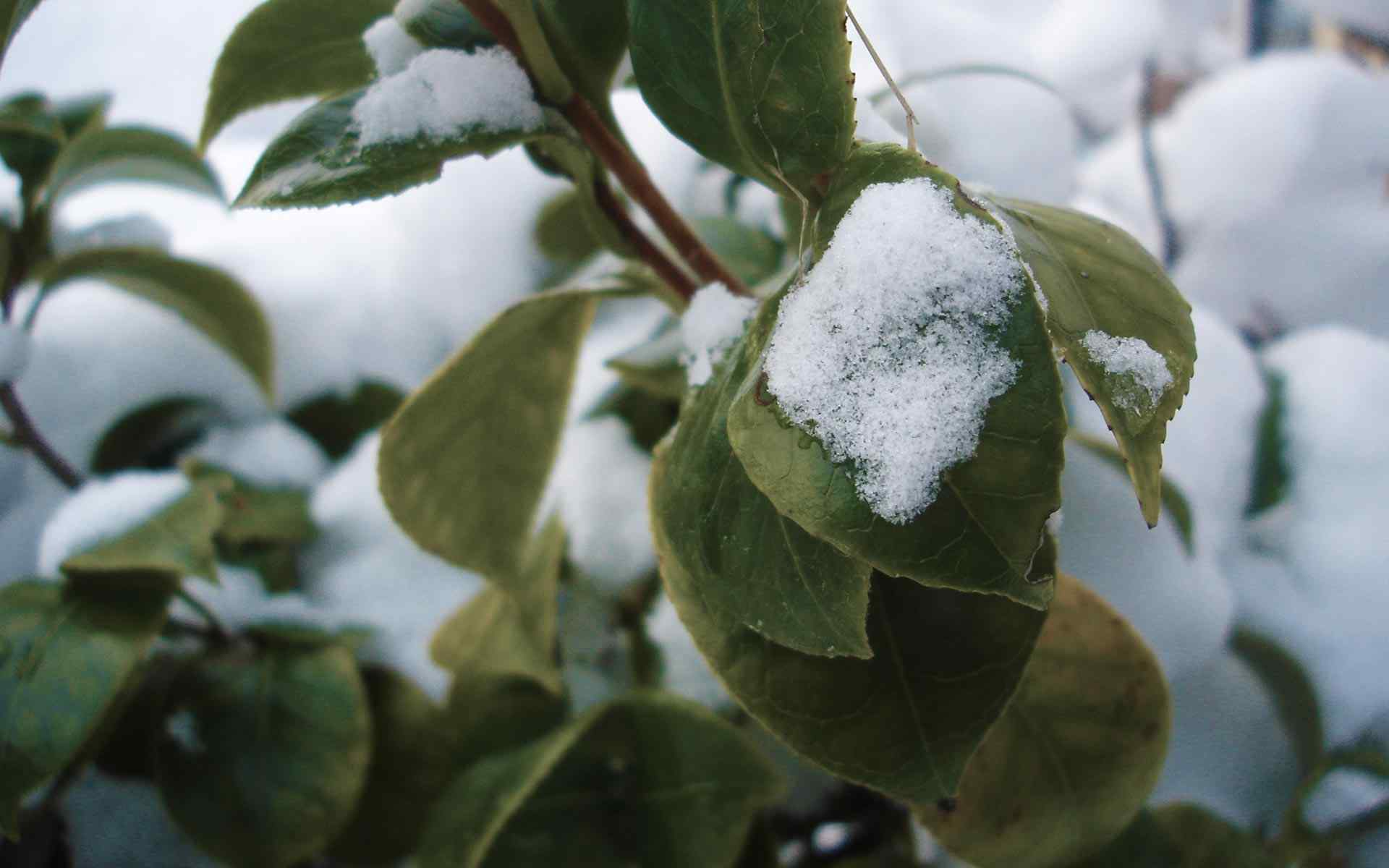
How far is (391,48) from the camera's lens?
334 millimetres

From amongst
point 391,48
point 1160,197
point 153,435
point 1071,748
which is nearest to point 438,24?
point 391,48

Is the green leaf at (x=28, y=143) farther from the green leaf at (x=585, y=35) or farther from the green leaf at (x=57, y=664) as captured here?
the green leaf at (x=585, y=35)

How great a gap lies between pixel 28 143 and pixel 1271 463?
857mm

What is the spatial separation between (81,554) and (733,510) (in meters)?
0.38

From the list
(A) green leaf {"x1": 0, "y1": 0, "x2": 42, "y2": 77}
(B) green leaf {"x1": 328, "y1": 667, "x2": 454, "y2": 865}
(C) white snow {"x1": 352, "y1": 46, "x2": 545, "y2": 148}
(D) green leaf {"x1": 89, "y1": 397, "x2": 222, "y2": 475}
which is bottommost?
(B) green leaf {"x1": 328, "y1": 667, "x2": 454, "y2": 865}

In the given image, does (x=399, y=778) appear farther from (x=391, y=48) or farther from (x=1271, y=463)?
(x=1271, y=463)

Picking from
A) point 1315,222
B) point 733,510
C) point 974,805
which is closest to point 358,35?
point 733,510

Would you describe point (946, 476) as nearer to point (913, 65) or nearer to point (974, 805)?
point (974, 805)

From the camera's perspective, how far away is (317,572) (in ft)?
2.14

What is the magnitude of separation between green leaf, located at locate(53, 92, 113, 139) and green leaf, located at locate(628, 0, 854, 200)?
51 cm

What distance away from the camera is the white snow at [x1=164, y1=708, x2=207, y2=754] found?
0.52 m

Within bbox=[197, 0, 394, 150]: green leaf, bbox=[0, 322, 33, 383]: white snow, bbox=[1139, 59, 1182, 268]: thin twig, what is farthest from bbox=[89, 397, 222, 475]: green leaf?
bbox=[1139, 59, 1182, 268]: thin twig

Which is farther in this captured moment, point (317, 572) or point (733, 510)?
point (317, 572)

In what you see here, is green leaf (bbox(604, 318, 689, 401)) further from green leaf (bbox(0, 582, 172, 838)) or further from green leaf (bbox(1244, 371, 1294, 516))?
green leaf (bbox(1244, 371, 1294, 516))
